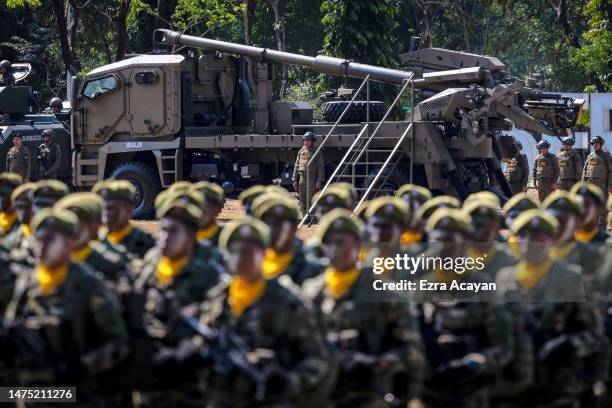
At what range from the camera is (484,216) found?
8.73m

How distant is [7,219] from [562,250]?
17.4ft

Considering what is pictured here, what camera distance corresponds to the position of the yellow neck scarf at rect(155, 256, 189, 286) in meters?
8.12

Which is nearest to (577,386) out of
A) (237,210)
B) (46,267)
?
(46,267)

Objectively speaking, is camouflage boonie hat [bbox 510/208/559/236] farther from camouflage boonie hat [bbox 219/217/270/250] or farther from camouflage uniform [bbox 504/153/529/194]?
camouflage uniform [bbox 504/153/529/194]

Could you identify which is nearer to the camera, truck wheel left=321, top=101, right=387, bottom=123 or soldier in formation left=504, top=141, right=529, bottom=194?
truck wheel left=321, top=101, right=387, bottom=123

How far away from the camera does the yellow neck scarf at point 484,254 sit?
836 centimetres

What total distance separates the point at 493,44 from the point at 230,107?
1284 inches

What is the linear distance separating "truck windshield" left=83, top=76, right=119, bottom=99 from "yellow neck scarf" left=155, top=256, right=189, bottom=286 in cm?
1583

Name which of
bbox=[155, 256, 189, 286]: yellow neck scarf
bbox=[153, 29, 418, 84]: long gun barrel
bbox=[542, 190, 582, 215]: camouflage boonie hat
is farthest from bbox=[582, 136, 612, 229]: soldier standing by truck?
bbox=[155, 256, 189, 286]: yellow neck scarf

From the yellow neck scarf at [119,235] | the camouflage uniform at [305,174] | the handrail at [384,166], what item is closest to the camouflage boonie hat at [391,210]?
the yellow neck scarf at [119,235]

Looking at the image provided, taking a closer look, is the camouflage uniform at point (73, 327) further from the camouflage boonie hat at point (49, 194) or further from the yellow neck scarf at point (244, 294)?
the camouflage boonie hat at point (49, 194)

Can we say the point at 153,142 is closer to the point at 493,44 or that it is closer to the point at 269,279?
the point at 269,279

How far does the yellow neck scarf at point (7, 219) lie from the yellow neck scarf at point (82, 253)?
10.7ft

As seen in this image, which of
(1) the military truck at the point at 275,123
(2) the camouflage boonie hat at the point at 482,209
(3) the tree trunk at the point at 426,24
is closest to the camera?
(2) the camouflage boonie hat at the point at 482,209
